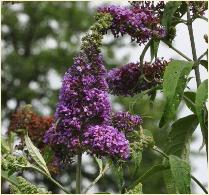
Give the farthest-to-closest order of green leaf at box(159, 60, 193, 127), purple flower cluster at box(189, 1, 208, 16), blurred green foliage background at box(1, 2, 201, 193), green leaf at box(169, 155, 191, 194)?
blurred green foliage background at box(1, 2, 201, 193), purple flower cluster at box(189, 1, 208, 16), green leaf at box(159, 60, 193, 127), green leaf at box(169, 155, 191, 194)

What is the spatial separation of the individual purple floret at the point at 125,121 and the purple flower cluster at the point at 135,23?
0.44 metres

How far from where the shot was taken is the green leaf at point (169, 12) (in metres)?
3.10

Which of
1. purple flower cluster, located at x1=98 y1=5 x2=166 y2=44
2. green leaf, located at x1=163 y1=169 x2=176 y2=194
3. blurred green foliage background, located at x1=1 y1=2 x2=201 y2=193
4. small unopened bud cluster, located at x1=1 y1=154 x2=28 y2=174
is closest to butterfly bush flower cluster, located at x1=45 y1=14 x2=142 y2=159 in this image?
small unopened bud cluster, located at x1=1 y1=154 x2=28 y2=174

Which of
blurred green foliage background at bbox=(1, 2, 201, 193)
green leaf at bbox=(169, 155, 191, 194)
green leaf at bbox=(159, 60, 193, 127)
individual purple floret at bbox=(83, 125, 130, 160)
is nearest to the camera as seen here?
individual purple floret at bbox=(83, 125, 130, 160)

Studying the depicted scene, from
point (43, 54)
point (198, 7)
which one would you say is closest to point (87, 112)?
point (198, 7)

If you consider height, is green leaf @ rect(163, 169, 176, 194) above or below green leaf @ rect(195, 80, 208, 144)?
below

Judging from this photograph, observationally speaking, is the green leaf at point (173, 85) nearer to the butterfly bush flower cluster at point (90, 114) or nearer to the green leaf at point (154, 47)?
the butterfly bush flower cluster at point (90, 114)

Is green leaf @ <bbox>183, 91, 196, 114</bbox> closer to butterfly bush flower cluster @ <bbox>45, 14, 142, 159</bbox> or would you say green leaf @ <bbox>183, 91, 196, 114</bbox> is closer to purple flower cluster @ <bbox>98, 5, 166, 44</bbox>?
purple flower cluster @ <bbox>98, 5, 166, 44</bbox>

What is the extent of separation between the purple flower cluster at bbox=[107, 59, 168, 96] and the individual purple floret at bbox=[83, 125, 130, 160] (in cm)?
71

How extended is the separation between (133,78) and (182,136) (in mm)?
353

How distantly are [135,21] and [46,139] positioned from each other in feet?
2.32

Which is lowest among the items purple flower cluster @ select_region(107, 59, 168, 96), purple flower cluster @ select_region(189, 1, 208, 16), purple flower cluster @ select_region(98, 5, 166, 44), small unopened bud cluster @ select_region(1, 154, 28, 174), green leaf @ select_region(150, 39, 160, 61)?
small unopened bud cluster @ select_region(1, 154, 28, 174)

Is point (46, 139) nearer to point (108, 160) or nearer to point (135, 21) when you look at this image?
point (108, 160)

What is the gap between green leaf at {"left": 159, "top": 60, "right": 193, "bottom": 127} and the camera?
2.79m
